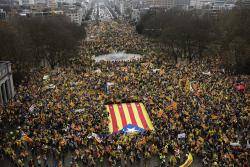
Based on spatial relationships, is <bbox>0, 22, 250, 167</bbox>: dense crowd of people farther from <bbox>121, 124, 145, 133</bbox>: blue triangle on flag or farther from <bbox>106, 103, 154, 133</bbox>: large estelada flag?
<bbox>121, 124, 145, 133</bbox>: blue triangle on flag

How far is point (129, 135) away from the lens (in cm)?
2533

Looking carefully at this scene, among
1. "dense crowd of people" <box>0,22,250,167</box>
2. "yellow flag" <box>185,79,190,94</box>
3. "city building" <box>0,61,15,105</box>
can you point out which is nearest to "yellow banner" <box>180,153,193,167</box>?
"dense crowd of people" <box>0,22,250,167</box>

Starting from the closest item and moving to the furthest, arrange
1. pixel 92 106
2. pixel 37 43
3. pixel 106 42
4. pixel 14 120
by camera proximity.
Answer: pixel 14 120 < pixel 92 106 < pixel 37 43 < pixel 106 42

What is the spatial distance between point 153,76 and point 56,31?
22081 mm

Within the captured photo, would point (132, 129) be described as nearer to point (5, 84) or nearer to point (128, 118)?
point (128, 118)

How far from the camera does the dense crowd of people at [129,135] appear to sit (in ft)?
73.9

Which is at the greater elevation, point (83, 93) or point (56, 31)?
point (56, 31)

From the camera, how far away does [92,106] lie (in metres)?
31.1

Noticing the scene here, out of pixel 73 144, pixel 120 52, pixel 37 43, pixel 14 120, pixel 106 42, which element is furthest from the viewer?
pixel 106 42

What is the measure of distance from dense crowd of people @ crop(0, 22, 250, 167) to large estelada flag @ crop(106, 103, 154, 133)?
70 cm

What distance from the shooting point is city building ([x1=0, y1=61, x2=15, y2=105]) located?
32.7 meters

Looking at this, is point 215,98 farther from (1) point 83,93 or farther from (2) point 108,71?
(2) point 108,71

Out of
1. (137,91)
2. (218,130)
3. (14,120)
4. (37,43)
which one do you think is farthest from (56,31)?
(218,130)

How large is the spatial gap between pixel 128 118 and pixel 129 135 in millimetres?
4916
